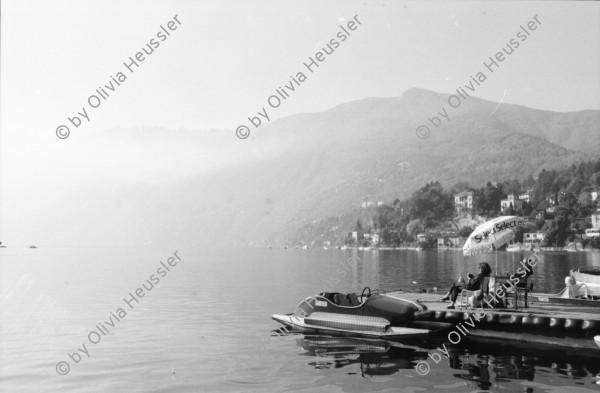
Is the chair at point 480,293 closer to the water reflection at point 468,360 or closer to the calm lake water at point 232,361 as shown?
the water reflection at point 468,360

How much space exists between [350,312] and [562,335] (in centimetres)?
1099

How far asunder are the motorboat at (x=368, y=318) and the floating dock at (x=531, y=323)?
872 millimetres

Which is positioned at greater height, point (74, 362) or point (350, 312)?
point (350, 312)

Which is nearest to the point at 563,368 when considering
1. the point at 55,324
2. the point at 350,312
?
the point at 350,312

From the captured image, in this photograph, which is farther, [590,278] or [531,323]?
[590,278]

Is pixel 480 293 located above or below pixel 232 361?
above

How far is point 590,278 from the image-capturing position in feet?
117

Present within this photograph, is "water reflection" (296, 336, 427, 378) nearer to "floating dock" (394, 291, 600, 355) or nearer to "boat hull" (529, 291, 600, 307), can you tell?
"floating dock" (394, 291, 600, 355)

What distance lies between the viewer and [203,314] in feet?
146

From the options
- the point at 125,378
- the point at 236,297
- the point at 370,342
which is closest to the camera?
the point at 125,378

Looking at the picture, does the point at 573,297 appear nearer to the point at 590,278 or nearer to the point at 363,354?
the point at 590,278

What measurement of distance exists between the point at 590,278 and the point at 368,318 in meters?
15.9

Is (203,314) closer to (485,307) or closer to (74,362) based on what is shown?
(74,362)

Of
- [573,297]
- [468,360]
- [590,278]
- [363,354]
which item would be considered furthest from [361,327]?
[590,278]
